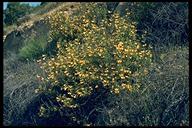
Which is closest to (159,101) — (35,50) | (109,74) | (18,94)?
(109,74)

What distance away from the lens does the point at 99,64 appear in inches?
360

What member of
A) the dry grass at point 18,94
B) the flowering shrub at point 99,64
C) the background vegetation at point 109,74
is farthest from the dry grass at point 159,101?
the dry grass at point 18,94

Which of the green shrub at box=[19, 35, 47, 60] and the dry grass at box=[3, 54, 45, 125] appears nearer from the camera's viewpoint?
the dry grass at box=[3, 54, 45, 125]

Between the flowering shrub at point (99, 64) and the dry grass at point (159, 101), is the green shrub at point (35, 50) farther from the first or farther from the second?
the dry grass at point (159, 101)

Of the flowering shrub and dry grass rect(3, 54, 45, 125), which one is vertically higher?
the flowering shrub

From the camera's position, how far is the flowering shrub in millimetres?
8820

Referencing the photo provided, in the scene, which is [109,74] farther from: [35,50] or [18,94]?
[35,50]

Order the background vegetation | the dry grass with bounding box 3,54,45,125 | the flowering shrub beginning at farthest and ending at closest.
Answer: the dry grass with bounding box 3,54,45,125 → the flowering shrub → the background vegetation

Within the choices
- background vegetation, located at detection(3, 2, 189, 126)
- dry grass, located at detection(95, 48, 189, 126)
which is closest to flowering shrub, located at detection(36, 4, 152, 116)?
background vegetation, located at detection(3, 2, 189, 126)

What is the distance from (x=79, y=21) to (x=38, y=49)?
1380 mm

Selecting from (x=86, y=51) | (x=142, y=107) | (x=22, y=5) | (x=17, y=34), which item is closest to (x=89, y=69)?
(x=86, y=51)

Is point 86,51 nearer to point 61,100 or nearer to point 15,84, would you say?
point 61,100

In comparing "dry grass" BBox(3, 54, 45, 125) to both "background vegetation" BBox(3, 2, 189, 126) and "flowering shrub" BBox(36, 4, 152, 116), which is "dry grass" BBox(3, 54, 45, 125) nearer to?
"background vegetation" BBox(3, 2, 189, 126)

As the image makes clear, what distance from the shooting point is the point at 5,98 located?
10281mm
